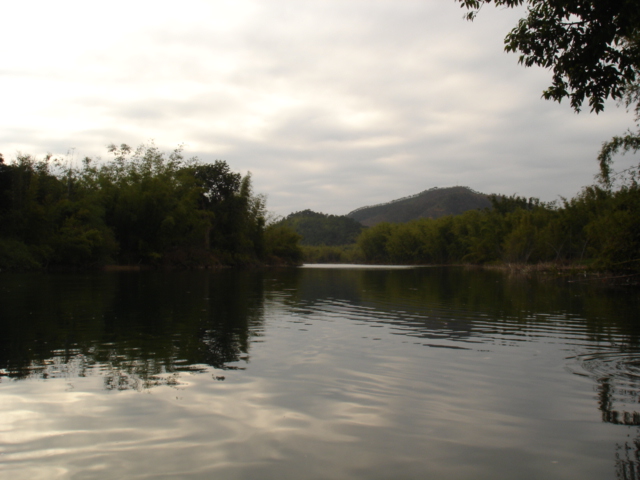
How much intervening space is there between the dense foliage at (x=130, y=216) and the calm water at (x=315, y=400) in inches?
1372

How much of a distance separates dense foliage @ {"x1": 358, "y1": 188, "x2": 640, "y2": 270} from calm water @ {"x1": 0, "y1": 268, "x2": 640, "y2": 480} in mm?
14955

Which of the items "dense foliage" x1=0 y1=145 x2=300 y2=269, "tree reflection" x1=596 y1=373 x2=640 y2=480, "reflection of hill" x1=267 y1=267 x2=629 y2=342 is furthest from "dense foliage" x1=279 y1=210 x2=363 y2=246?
"tree reflection" x1=596 y1=373 x2=640 y2=480

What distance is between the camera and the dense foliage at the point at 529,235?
25.2 meters

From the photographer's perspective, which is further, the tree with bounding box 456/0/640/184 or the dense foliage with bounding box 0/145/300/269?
the dense foliage with bounding box 0/145/300/269

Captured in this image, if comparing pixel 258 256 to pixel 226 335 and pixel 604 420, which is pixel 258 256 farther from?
pixel 604 420

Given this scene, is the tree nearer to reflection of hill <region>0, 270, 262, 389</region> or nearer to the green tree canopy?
the green tree canopy

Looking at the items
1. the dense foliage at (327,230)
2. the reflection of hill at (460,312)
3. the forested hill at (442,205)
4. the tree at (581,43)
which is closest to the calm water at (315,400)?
the reflection of hill at (460,312)

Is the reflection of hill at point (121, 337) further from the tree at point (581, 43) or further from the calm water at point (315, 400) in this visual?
the tree at point (581, 43)

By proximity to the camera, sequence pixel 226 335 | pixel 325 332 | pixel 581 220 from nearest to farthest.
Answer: pixel 226 335 → pixel 325 332 → pixel 581 220

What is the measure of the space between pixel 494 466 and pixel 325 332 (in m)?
7.11

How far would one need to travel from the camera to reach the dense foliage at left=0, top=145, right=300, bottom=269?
4141cm

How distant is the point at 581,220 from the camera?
53.8m

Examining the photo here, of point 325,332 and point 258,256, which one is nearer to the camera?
point 325,332

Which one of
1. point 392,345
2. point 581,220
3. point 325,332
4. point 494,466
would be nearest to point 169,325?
point 325,332
